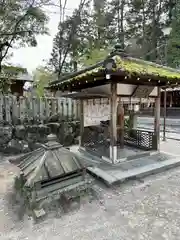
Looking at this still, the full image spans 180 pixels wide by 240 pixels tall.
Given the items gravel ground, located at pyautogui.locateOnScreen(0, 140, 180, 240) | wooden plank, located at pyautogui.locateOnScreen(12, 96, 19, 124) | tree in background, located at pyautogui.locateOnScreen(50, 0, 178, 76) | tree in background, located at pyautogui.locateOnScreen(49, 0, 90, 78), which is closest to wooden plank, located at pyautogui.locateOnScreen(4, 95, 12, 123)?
wooden plank, located at pyautogui.locateOnScreen(12, 96, 19, 124)

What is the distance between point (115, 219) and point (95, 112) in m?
3.38

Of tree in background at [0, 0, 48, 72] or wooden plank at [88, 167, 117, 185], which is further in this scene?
tree in background at [0, 0, 48, 72]

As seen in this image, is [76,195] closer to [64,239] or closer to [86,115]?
[64,239]

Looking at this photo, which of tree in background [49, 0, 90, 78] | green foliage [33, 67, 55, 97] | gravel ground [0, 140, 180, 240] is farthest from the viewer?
tree in background [49, 0, 90, 78]

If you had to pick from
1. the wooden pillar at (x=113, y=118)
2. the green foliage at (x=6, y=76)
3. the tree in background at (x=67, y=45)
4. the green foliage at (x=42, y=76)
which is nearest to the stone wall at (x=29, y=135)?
the wooden pillar at (x=113, y=118)

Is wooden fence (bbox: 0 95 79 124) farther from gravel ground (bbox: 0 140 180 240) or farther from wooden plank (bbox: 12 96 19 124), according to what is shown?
gravel ground (bbox: 0 140 180 240)

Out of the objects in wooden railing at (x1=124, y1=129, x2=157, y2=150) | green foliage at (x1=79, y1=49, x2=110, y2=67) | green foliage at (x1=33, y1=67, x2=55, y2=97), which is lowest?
wooden railing at (x1=124, y1=129, x2=157, y2=150)

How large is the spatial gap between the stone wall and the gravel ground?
2.31m

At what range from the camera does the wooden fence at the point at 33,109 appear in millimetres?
5574

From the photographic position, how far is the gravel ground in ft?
7.70

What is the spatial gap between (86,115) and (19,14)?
304 inches

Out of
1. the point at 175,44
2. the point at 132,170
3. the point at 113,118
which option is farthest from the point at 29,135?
the point at 175,44

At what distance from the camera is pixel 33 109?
5.96 metres

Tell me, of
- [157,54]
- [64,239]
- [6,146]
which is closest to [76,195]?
[64,239]
